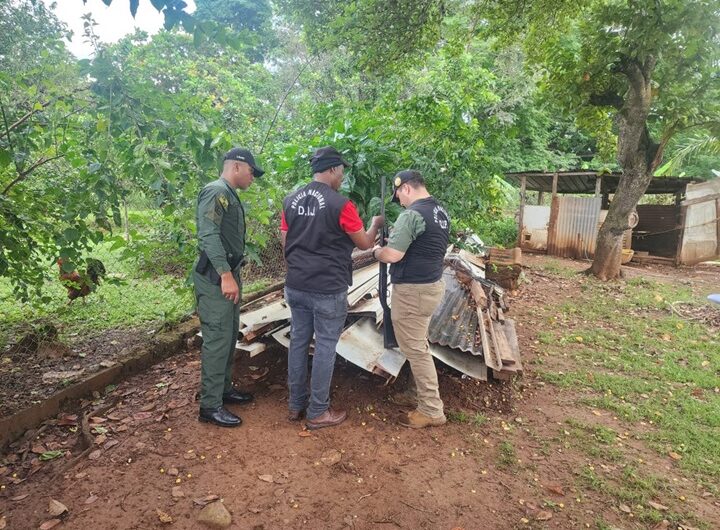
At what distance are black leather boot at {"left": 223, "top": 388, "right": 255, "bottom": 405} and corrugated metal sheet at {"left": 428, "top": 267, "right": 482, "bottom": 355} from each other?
1706 mm

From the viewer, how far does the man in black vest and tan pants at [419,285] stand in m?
3.42

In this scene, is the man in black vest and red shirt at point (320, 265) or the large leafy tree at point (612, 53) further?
the large leafy tree at point (612, 53)

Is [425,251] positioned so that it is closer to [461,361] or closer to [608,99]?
[461,361]

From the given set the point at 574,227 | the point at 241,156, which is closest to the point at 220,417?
the point at 241,156

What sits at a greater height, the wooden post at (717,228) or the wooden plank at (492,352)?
the wooden post at (717,228)

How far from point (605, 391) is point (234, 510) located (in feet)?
13.3

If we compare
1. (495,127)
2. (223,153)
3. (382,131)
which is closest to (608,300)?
(495,127)

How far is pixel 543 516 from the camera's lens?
106 inches

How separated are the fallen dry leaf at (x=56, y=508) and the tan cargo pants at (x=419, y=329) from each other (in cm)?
241

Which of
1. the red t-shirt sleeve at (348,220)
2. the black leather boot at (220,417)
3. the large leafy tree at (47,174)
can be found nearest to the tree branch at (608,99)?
the red t-shirt sleeve at (348,220)

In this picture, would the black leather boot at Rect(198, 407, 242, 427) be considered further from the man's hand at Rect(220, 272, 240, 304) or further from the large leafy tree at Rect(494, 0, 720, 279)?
the large leafy tree at Rect(494, 0, 720, 279)

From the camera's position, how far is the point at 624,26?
27.5 ft

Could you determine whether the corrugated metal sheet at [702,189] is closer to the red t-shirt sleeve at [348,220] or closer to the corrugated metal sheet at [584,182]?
the corrugated metal sheet at [584,182]

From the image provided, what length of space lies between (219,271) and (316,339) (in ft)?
2.88
